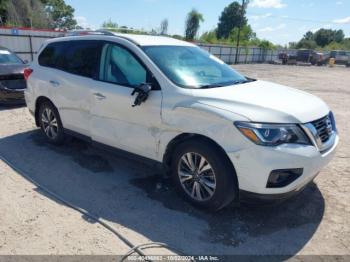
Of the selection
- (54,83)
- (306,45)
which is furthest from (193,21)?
(54,83)

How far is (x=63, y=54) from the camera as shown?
517 centimetres

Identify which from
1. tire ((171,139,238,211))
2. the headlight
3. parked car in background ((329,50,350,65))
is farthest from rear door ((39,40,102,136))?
parked car in background ((329,50,350,65))

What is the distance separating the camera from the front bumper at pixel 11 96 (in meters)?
8.02

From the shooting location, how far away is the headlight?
3.04 m

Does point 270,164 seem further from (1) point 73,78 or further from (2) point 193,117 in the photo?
(1) point 73,78

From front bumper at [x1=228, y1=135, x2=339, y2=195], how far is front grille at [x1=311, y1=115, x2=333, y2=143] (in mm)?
255

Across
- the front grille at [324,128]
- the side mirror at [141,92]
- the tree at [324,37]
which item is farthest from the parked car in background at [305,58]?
the tree at [324,37]

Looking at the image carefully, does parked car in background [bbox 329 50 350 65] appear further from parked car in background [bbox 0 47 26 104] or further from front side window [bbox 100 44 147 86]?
front side window [bbox 100 44 147 86]

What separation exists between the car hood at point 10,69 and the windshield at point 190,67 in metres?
5.63

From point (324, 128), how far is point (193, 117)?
1439 millimetres

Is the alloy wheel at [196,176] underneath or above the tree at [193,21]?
underneath

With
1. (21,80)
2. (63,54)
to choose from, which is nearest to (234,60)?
(21,80)

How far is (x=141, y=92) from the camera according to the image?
3680 millimetres

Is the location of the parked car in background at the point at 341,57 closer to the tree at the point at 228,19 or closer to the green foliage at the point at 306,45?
the green foliage at the point at 306,45
